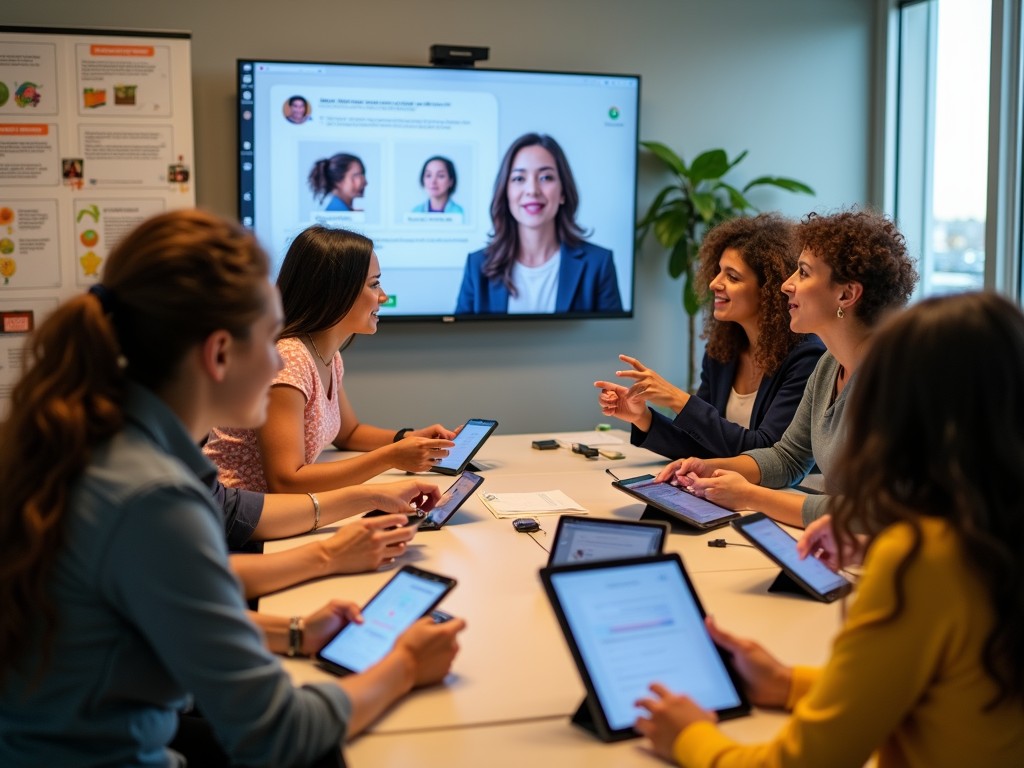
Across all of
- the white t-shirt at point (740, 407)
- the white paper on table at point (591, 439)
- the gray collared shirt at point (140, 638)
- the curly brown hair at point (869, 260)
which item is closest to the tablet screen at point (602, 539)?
the gray collared shirt at point (140, 638)

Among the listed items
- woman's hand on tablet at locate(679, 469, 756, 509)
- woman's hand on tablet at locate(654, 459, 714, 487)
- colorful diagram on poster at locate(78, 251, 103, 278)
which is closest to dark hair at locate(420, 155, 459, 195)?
colorful diagram on poster at locate(78, 251, 103, 278)

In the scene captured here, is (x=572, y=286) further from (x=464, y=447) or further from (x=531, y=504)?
(x=531, y=504)

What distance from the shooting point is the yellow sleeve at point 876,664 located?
107 cm

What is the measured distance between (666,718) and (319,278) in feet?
5.73

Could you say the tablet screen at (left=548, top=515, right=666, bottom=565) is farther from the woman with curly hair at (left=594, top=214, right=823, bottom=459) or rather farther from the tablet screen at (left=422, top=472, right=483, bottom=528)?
the woman with curly hair at (left=594, top=214, right=823, bottom=459)

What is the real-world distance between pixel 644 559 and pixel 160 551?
610mm

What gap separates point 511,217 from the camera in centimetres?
462

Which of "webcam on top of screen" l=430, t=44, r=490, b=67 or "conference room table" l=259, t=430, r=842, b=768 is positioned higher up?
"webcam on top of screen" l=430, t=44, r=490, b=67

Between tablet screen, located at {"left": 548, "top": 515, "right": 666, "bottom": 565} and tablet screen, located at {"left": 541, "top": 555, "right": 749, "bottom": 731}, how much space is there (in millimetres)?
304

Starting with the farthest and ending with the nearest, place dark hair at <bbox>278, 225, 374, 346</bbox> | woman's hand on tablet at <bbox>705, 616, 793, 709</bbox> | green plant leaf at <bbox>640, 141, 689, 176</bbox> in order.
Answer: green plant leaf at <bbox>640, 141, 689, 176</bbox>
dark hair at <bbox>278, 225, 374, 346</bbox>
woman's hand on tablet at <bbox>705, 616, 793, 709</bbox>

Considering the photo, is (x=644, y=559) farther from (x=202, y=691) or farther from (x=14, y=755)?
(x=14, y=755)

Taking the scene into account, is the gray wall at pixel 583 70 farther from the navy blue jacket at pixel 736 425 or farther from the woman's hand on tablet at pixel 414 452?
the woman's hand on tablet at pixel 414 452

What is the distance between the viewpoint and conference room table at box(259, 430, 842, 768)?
1302mm

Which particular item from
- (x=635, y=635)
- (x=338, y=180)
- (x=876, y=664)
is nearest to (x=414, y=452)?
(x=635, y=635)
